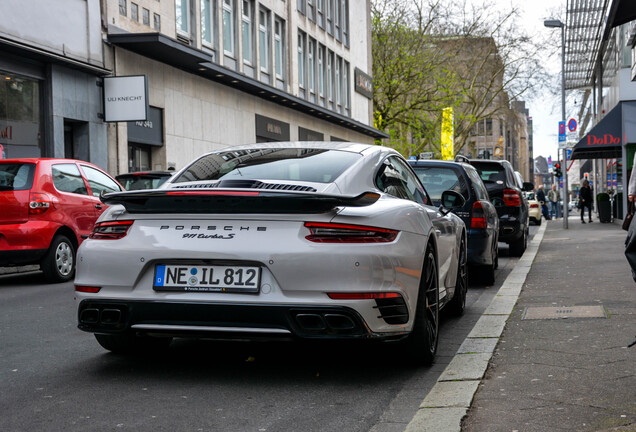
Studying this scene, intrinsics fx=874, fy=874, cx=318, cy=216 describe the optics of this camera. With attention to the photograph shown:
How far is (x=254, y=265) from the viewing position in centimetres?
483

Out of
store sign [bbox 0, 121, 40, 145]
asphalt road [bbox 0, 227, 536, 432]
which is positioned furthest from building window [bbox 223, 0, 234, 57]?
asphalt road [bbox 0, 227, 536, 432]

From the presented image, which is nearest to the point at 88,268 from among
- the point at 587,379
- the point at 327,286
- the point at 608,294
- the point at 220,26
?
the point at 327,286

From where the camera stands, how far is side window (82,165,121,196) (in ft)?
42.1

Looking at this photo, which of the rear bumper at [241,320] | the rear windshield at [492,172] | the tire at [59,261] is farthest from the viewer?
the rear windshield at [492,172]

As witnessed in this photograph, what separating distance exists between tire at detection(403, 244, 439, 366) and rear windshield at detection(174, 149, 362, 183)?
0.84 m

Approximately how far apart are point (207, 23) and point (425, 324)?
79.1ft

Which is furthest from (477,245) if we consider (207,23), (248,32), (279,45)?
(279,45)

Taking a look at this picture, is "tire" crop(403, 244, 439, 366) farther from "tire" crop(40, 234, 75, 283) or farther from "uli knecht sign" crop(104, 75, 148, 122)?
"uli knecht sign" crop(104, 75, 148, 122)

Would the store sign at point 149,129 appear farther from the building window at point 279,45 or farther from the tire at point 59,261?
the tire at point 59,261

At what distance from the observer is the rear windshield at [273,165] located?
559 cm

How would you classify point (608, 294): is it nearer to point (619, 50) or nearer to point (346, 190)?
point (346, 190)

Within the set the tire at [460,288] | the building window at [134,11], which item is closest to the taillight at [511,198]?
the tire at [460,288]

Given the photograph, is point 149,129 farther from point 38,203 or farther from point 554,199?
point 554,199

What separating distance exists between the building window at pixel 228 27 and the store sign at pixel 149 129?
226 inches
